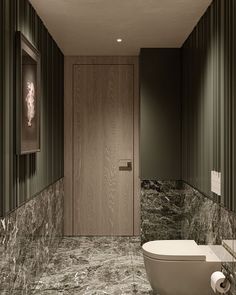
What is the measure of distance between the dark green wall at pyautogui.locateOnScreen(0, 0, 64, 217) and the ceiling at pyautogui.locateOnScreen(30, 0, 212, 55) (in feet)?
0.55

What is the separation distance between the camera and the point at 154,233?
511cm

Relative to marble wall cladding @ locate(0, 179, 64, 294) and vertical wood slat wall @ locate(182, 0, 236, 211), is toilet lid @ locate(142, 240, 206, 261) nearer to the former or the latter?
vertical wood slat wall @ locate(182, 0, 236, 211)

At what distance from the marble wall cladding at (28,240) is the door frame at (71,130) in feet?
1.95

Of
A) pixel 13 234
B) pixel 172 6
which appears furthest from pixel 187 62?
pixel 13 234

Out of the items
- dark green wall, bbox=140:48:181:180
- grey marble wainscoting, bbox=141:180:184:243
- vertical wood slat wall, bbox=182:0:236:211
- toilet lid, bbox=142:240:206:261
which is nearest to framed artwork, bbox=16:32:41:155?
toilet lid, bbox=142:240:206:261

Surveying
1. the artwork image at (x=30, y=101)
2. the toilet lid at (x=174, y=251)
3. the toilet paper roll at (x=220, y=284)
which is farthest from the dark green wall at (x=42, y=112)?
the toilet paper roll at (x=220, y=284)

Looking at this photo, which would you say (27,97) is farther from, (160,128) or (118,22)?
(160,128)

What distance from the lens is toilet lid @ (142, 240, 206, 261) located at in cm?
303

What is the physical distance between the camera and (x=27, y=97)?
3207 millimetres

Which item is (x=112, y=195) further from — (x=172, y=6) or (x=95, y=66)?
(x=172, y=6)

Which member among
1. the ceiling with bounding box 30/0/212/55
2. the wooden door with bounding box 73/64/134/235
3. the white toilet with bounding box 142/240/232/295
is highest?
the ceiling with bounding box 30/0/212/55

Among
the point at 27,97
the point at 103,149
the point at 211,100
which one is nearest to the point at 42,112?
the point at 27,97

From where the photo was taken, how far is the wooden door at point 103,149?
18.3ft

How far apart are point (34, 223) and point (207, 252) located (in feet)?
4.72
